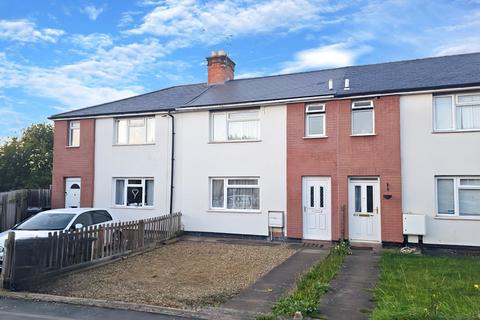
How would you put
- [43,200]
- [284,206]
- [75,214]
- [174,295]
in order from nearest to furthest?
[174,295], [75,214], [284,206], [43,200]

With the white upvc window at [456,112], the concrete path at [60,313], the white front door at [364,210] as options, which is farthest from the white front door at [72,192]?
the white upvc window at [456,112]

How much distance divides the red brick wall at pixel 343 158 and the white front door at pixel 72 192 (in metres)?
9.71

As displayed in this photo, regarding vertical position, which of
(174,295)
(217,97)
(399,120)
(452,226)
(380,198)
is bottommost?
(174,295)

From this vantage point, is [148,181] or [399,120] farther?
[148,181]

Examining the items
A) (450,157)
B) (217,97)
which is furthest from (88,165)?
(450,157)

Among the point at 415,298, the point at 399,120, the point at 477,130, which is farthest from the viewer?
the point at 399,120

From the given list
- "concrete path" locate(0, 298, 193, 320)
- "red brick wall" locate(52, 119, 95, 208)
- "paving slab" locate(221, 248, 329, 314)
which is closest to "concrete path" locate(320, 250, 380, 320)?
"paving slab" locate(221, 248, 329, 314)

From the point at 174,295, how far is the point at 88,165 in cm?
1194

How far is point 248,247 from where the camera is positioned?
1323 centimetres

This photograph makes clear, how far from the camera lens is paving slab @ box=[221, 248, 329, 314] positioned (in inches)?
262

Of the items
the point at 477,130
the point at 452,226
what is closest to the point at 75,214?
the point at 452,226

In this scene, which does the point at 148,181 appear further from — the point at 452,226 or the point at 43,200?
the point at 452,226

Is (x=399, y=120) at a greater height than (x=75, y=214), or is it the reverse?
(x=399, y=120)

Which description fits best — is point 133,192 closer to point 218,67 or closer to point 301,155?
point 301,155
